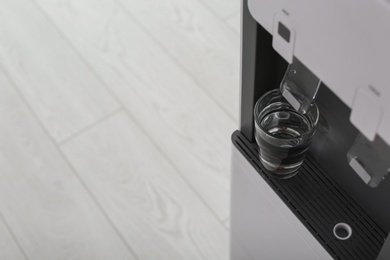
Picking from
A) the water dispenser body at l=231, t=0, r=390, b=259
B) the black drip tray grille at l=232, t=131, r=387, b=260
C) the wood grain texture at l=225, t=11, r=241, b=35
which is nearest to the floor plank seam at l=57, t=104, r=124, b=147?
the wood grain texture at l=225, t=11, r=241, b=35

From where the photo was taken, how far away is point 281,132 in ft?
2.26

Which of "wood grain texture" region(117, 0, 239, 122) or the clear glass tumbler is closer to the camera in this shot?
the clear glass tumbler

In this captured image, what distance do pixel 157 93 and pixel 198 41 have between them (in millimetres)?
207

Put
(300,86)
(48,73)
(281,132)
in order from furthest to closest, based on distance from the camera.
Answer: (48,73) → (281,132) → (300,86)

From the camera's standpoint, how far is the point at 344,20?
394 millimetres

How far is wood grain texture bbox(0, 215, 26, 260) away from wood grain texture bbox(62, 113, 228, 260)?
8.7 inches

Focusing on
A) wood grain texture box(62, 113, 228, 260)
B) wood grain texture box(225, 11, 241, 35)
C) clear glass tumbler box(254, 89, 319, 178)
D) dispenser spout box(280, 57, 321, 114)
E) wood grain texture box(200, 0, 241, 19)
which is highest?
dispenser spout box(280, 57, 321, 114)

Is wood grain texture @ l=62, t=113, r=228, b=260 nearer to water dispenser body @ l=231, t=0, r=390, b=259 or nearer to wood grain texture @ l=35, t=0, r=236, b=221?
wood grain texture @ l=35, t=0, r=236, b=221

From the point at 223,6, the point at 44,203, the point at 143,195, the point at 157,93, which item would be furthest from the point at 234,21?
the point at 44,203

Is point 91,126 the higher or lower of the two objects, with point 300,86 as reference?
lower

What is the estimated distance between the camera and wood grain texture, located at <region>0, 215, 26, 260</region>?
131 centimetres

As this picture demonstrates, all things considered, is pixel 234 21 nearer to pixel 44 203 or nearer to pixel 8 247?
pixel 44 203

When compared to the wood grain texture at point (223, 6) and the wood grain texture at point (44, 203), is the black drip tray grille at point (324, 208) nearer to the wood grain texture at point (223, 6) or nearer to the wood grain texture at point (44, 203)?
the wood grain texture at point (44, 203)

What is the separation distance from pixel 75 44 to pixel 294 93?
Result: 1155 mm
